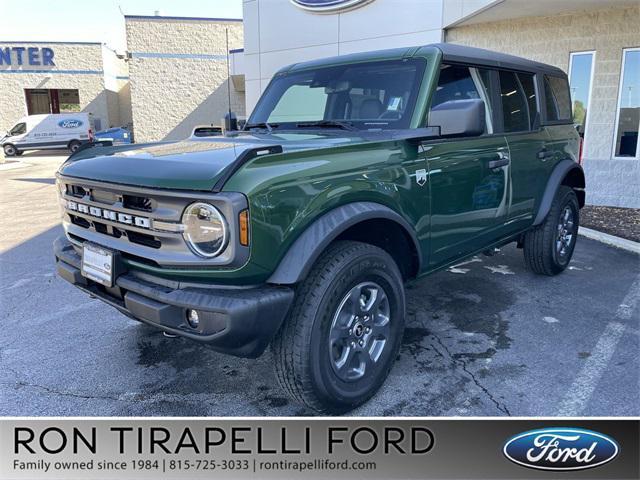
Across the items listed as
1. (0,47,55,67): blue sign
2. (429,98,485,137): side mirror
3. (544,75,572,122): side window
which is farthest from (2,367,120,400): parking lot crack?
(0,47,55,67): blue sign

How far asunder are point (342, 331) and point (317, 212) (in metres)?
0.65

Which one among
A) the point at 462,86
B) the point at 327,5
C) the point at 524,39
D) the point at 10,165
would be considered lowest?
the point at 10,165

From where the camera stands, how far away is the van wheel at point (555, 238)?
15.4 feet

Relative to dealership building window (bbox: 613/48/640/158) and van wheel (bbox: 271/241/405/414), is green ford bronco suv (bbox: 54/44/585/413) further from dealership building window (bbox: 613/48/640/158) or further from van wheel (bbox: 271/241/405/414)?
dealership building window (bbox: 613/48/640/158)

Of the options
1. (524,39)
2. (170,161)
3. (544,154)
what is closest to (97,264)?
(170,161)

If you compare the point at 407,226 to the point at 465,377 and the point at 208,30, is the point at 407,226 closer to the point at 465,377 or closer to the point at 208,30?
the point at 465,377

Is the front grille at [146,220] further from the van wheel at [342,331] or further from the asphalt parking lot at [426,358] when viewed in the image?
the asphalt parking lot at [426,358]

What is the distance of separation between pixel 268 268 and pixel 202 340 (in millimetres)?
433

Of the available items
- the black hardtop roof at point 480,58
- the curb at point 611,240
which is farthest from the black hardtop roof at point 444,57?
the curb at point 611,240

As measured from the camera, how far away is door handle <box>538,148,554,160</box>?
14.2ft

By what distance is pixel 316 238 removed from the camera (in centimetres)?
243

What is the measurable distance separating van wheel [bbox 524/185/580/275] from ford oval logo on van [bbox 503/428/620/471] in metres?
2.47

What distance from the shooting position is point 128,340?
370 cm

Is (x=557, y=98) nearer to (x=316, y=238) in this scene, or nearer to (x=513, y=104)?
(x=513, y=104)
